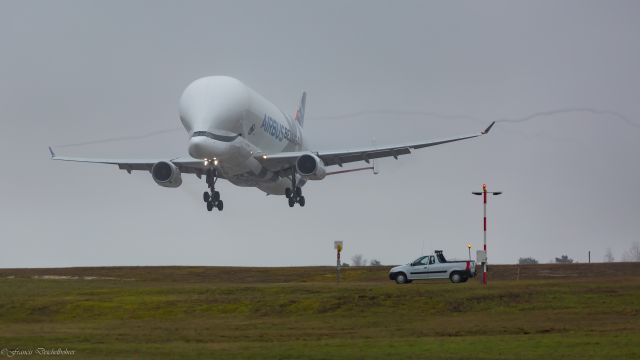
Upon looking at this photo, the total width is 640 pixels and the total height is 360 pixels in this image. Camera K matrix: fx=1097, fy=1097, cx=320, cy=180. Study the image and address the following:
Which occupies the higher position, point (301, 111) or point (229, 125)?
point (301, 111)

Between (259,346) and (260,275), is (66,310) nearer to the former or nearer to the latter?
(259,346)

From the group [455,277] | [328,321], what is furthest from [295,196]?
[328,321]

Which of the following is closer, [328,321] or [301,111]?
[328,321]

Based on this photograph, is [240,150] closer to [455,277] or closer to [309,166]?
[309,166]

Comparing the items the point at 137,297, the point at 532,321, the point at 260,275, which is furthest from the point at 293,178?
the point at 532,321

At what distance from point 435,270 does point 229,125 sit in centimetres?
1535

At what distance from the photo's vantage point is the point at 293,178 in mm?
75312

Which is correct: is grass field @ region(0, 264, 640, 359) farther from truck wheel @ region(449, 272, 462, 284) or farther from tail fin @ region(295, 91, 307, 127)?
tail fin @ region(295, 91, 307, 127)

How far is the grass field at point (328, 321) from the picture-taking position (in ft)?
106

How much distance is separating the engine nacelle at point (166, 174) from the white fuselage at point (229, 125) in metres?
2.82

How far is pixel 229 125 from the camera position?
6619 cm

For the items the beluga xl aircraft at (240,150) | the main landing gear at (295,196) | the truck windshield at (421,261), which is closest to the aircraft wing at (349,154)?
the beluga xl aircraft at (240,150)

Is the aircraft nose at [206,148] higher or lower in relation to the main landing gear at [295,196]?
higher

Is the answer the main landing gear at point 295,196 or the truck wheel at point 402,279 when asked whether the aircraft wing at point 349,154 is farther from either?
the truck wheel at point 402,279
